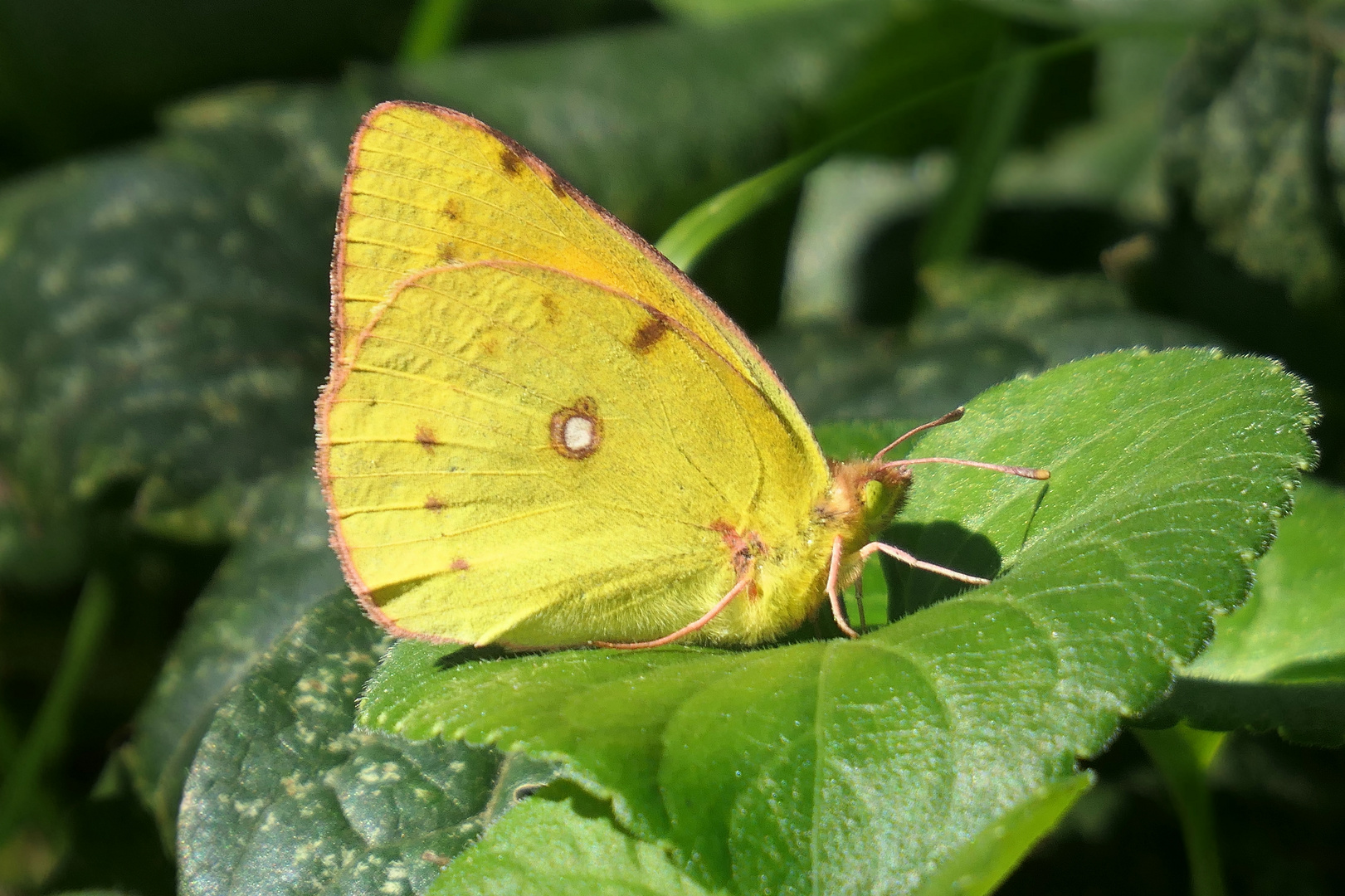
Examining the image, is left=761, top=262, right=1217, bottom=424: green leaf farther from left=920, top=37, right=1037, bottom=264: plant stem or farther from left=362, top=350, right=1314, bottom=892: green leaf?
left=362, top=350, right=1314, bottom=892: green leaf

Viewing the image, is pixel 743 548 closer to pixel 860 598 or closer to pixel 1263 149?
pixel 860 598

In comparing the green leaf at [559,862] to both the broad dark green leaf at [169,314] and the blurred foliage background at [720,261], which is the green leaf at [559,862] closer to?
the blurred foliage background at [720,261]

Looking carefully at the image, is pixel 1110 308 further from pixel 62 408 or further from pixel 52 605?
pixel 52 605

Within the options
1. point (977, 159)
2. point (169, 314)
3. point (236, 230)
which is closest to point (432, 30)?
point (236, 230)

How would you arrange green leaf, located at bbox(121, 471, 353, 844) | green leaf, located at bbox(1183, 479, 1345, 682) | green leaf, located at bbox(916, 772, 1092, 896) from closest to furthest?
green leaf, located at bbox(916, 772, 1092, 896)
green leaf, located at bbox(1183, 479, 1345, 682)
green leaf, located at bbox(121, 471, 353, 844)

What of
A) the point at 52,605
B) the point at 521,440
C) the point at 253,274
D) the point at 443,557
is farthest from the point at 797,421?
the point at 52,605

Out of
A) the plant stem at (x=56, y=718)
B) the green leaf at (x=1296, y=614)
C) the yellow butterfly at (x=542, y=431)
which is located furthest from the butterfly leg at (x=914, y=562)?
the plant stem at (x=56, y=718)

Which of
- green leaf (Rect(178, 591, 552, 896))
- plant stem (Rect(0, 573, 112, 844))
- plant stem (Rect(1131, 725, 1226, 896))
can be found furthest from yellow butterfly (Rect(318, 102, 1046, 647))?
plant stem (Rect(0, 573, 112, 844))
